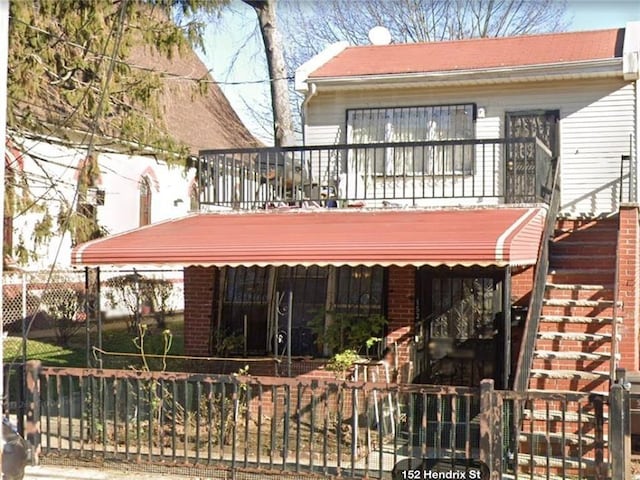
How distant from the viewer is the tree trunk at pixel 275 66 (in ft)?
75.9

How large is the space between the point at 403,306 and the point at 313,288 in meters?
1.36

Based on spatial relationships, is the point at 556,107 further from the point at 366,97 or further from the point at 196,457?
the point at 196,457

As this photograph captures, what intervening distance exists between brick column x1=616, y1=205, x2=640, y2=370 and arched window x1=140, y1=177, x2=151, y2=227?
18.0 meters

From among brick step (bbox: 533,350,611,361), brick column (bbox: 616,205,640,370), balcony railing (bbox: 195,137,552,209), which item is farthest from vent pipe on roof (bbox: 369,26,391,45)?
brick step (bbox: 533,350,611,361)

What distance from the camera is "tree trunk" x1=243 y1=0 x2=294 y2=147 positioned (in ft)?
75.9

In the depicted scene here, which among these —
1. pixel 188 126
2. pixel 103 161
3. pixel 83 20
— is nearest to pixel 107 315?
pixel 103 161

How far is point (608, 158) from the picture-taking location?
1377 centimetres

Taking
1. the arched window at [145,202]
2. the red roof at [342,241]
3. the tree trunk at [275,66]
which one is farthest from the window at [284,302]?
the arched window at [145,202]

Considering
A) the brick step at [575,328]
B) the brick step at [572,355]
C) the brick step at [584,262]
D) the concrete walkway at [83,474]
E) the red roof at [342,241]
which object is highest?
the red roof at [342,241]

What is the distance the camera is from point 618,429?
735 centimetres

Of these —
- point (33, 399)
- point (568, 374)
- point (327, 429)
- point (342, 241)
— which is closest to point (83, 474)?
point (33, 399)

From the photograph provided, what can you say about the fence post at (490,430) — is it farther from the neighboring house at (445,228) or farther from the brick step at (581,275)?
the brick step at (581,275)

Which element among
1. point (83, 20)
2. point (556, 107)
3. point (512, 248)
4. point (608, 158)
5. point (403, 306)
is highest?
point (83, 20)

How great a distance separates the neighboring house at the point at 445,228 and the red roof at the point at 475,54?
0.23 ft
